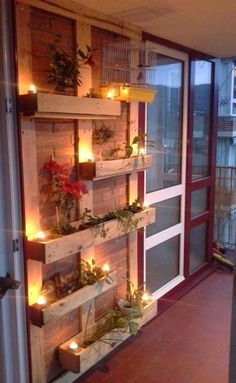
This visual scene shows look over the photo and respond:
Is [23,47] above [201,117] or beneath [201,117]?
above

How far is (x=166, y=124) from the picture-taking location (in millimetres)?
3178

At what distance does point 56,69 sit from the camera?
75.5 inches

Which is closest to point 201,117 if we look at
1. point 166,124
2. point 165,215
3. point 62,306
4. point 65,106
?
point 166,124

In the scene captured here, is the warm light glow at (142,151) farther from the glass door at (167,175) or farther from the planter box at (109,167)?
the glass door at (167,175)

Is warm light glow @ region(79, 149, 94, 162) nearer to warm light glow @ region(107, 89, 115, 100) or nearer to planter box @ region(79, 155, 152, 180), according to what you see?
planter box @ region(79, 155, 152, 180)

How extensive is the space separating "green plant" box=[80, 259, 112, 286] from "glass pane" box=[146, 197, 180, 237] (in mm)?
765

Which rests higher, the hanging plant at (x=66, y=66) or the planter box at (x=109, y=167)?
the hanging plant at (x=66, y=66)

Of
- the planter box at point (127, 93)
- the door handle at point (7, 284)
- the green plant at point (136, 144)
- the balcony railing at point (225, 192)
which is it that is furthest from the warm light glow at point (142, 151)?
the balcony railing at point (225, 192)

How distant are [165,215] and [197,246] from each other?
867mm

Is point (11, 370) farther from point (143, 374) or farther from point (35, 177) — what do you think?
point (35, 177)

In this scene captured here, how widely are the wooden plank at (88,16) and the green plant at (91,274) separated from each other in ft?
4.77

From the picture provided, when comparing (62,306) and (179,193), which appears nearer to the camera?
(62,306)

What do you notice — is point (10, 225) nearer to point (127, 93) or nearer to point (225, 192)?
point (127, 93)

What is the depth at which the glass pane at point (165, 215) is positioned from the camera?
10.3 feet
